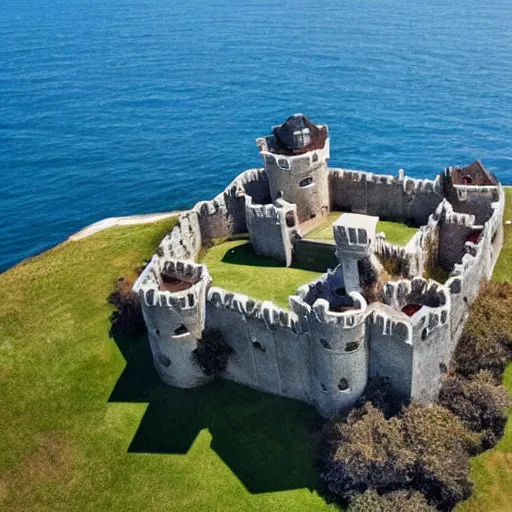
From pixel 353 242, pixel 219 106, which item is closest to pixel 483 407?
pixel 353 242

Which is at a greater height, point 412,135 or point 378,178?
point 378,178

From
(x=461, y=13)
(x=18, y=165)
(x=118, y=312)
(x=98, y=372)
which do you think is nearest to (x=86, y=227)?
(x=18, y=165)

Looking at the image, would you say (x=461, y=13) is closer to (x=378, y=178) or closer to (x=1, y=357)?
(x=378, y=178)

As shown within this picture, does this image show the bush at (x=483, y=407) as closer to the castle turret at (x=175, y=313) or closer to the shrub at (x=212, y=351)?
the shrub at (x=212, y=351)

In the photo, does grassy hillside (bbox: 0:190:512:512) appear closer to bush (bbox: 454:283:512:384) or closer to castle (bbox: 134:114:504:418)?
bush (bbox: 454:283:512:384)

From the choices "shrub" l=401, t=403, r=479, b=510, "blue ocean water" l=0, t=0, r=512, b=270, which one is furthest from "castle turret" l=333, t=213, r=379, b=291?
"blue ocean water" l=0, t=0, r=512, b=270

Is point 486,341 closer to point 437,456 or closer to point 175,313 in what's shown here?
point 437,456

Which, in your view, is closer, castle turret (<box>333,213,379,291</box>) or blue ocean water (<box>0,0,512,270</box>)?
castle turret (<box>333,213,379,291</box>)
